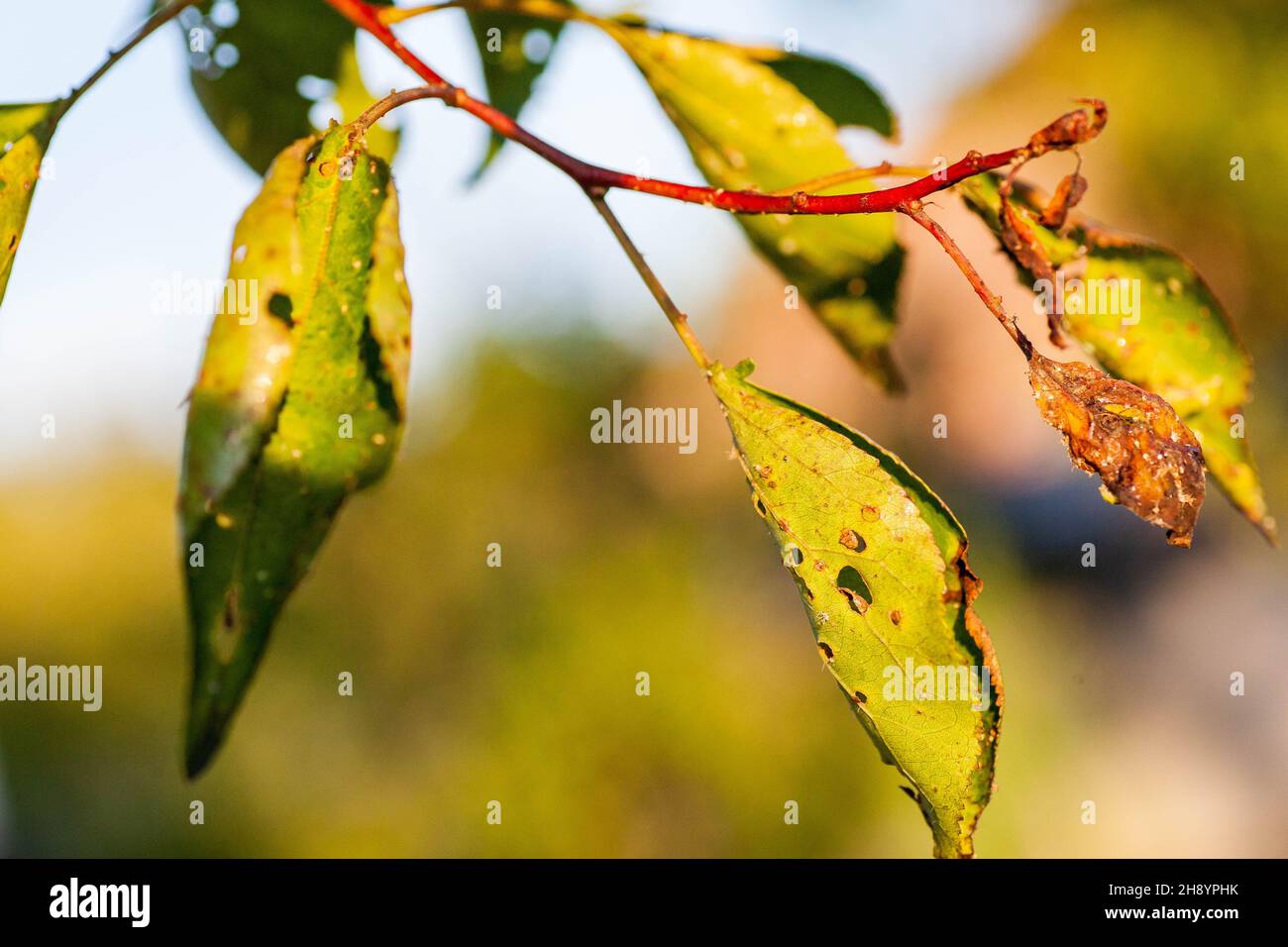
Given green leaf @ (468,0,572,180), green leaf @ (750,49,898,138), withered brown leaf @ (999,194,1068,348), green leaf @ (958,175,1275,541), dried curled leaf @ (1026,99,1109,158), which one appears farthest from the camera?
green leaf @ (468,0,572,180)

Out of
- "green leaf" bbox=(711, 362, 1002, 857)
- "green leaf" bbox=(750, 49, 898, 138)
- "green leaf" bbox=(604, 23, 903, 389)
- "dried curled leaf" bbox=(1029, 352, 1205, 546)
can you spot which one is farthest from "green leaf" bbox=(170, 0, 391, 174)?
"dried curled leaf" bbox=(1029, 352, 1205, 546)

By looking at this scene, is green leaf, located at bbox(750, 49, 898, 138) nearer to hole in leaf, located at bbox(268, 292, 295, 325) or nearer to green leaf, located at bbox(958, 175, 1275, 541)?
green leaf, located at bbox(958, 175, 1275, 541)

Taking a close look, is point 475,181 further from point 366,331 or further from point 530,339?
point 530,339

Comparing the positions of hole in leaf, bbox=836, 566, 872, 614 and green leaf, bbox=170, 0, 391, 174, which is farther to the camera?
green leaf, bbox=170, 0, 391, 174

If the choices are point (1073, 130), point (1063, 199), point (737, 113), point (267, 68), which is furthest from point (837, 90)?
point (267, 68)

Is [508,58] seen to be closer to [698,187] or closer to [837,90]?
[837,90]

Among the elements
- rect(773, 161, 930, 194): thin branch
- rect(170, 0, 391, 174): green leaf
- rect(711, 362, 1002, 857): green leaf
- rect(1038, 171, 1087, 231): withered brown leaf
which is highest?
rect(170, 0, 391, 174): green leaf
